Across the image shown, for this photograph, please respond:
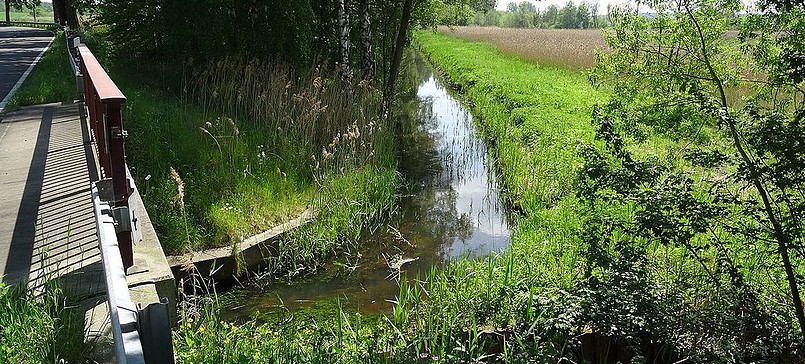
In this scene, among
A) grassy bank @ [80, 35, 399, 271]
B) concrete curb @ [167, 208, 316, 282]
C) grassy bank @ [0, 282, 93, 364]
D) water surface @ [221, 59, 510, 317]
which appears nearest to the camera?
grassy bank @ [0, 282, 93, 364]

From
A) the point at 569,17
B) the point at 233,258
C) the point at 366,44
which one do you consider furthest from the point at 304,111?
the point at 569,17

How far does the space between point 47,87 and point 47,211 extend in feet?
25.9

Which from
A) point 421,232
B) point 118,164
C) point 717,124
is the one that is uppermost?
point 717,124

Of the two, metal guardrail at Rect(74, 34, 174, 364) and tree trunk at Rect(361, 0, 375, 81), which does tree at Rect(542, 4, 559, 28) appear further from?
metal guardrail at Rect(74, 34, 174, 364)

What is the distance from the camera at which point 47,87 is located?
12.0 meters

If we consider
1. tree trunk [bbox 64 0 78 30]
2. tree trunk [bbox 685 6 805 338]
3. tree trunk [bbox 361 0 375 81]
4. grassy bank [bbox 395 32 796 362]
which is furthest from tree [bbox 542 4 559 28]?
tree trunk [bbox 685 6 805 338]

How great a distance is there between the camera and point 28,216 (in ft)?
16.8

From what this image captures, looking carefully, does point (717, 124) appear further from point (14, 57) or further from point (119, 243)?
point (14, 57)

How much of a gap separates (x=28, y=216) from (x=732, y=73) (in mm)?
5520

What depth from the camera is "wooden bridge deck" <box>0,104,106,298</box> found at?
406 centimetres

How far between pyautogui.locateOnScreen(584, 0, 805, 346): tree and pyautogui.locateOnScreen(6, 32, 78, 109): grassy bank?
9528mm

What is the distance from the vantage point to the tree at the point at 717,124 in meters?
4.29

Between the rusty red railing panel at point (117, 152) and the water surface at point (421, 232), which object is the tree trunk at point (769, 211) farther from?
the rusty red railing panel at point (117, 152)

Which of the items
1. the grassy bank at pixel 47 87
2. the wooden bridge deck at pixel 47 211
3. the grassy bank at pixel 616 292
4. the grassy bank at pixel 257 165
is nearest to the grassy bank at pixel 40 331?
the wooden bridge deck at pixel 47 211
